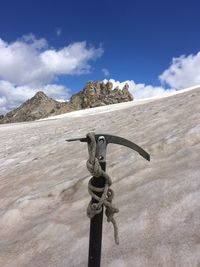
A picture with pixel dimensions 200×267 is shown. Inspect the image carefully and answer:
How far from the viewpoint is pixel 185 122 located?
789 centimetres

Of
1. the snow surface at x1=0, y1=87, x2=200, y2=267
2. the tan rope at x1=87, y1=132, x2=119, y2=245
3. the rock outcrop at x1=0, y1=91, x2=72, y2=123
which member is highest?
the rock outcrop at x1=0, y1=91, x2=72, y2=123

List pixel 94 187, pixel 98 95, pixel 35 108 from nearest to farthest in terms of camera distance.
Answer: pixel 94 187
pixel 98 95
pixel 35 108

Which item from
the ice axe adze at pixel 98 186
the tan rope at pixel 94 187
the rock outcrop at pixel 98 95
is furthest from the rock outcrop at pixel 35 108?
the tan rope at pixel 94 187

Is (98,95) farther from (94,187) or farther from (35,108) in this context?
(94,187)

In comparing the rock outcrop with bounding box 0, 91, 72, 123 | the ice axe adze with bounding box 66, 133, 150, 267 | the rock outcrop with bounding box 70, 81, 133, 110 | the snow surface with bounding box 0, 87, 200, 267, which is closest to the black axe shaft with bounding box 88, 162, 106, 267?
the ice axe adze with bounding box 66, 133, 150, 267

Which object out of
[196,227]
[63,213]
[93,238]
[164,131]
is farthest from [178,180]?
[164,131]

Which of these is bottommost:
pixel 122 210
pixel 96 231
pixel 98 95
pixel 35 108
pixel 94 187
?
pixel 122 210

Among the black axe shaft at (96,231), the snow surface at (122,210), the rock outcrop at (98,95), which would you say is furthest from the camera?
the rock outcrop at (98,95)

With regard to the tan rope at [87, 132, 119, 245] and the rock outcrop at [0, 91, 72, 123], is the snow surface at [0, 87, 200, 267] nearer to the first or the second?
the tan rope at [87, 132, 119, 245]

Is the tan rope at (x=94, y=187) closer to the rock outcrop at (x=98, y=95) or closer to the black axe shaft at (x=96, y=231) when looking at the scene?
the black axe shaft at (x=96, y=231)

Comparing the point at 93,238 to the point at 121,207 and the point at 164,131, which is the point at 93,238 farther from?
the point at 164,131

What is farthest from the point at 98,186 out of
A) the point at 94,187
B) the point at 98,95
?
the point at 98,95

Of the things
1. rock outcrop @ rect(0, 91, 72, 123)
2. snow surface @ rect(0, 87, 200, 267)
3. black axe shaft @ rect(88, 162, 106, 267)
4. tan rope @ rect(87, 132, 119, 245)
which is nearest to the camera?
tan rope @ rect(87, 132, 119, 245)

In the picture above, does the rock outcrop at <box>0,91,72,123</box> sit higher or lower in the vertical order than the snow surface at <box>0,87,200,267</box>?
higher
